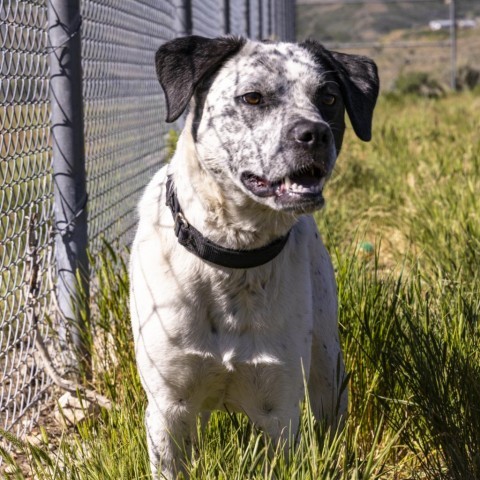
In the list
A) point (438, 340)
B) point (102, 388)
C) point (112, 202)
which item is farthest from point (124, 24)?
point (438, 340)

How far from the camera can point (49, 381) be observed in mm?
4137

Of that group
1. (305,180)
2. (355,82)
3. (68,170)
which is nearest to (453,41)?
(68,170)

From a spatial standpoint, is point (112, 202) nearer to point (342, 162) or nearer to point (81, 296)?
point (81, 296)

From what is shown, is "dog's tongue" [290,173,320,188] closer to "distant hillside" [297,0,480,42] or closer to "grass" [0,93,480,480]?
"grass" [0,93,480,480]

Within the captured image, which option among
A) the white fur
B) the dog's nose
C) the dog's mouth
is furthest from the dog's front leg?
the dog's nose

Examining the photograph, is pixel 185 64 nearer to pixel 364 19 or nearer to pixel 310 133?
pixel 310 133

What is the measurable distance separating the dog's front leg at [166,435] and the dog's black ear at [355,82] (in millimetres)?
1132

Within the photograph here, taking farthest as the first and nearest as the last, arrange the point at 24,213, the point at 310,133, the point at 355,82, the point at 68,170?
the point at 68,170 → the point at 24,213 → the point at 355,82 → the point at 310,133

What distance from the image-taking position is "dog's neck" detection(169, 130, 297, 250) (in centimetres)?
303

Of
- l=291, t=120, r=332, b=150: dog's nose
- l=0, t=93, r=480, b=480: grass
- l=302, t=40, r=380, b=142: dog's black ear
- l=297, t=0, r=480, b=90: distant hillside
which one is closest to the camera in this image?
l=0, t=93, r=480, b=480: grass

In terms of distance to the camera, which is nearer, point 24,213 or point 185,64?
point 185,64

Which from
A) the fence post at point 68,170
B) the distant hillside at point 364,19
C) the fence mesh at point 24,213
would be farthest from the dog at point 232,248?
the distant hillside at point 364,19

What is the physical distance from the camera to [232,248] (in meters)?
3.05

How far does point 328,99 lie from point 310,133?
335 mm
